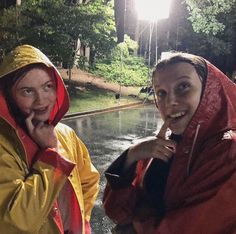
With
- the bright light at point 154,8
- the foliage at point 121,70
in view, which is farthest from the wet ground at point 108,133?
the foliage at point 121,70

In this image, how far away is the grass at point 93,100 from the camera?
17641mm

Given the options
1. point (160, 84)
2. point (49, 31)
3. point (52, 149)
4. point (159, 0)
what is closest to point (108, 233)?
point (52, 149)

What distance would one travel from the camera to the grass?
57.9 ft

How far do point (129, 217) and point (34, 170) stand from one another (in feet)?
1.70

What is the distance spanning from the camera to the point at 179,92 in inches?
68.5

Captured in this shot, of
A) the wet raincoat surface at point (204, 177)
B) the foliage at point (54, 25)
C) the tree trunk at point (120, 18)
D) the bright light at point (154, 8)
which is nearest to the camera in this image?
the wet raincoat surface at point (204, 177)

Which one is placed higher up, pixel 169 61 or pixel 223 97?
pixel 169 61

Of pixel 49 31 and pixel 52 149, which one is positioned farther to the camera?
pixel 49 31

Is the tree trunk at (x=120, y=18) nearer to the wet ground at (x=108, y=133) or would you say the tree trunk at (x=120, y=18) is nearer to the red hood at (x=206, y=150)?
the wet ground at (x=108, y=133)

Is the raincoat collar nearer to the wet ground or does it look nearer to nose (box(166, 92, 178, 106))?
nose (box(166, 92, 178, 106))

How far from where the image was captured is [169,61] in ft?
5.79

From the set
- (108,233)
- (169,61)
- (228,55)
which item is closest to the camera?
(169,61)

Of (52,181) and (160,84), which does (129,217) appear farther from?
(160,84)

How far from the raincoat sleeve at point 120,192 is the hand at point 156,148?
0.07 m
